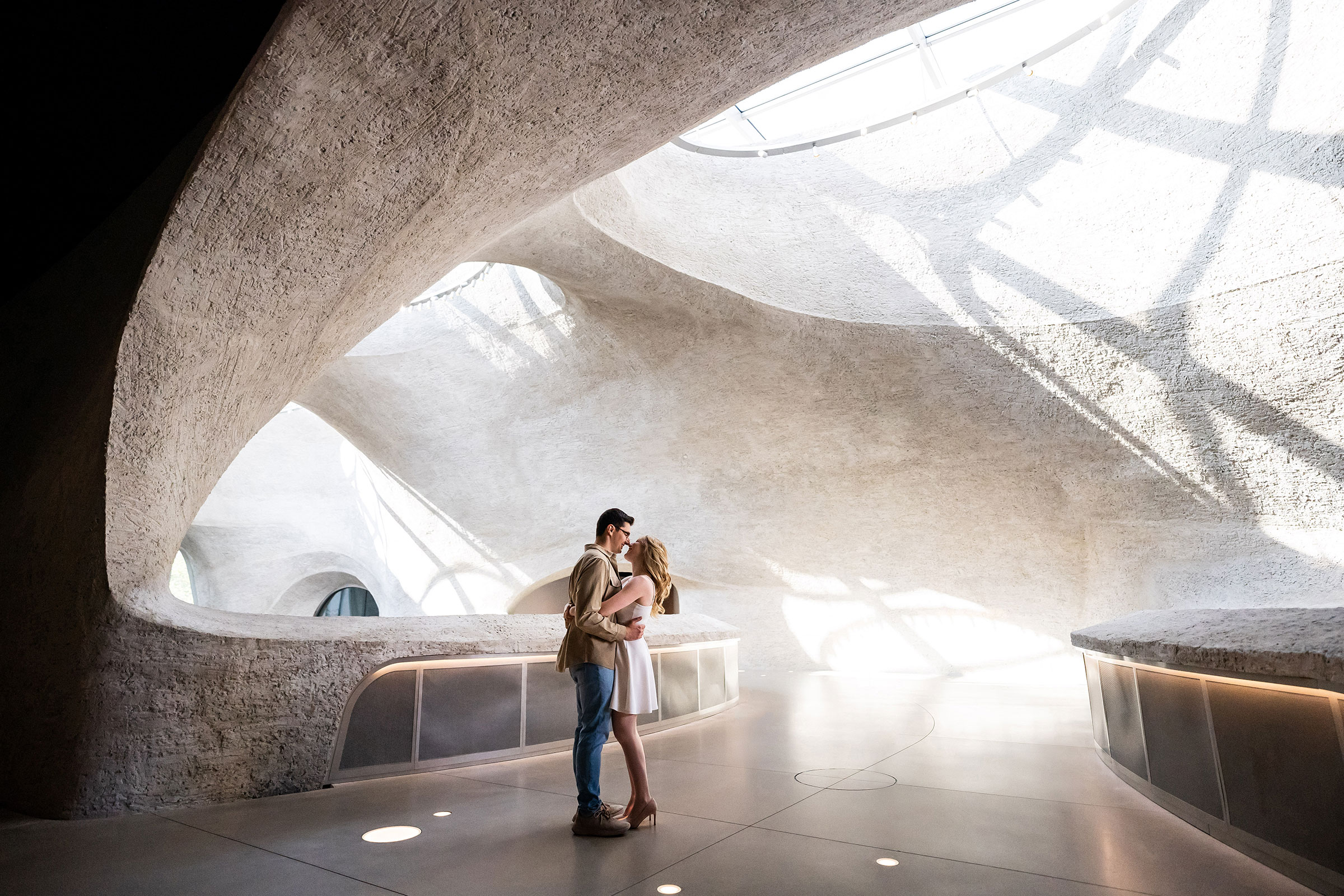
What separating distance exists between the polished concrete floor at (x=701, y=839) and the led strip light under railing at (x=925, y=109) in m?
9.03

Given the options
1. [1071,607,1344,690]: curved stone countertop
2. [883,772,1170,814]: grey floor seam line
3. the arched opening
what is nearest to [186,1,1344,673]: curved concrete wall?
[1071,607,1344,690]: curved stone countertop

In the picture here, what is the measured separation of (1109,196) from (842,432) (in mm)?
5481

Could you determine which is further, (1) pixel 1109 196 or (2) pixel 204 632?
(1) pixel 1109 196

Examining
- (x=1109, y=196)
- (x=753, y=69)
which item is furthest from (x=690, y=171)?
(x=753, y=69)

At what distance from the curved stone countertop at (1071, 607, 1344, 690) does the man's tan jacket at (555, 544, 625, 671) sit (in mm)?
2770

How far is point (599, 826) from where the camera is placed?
3.57 meters

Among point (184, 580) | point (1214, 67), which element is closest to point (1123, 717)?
point (1214, 67)

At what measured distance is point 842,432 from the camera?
13.5 meters

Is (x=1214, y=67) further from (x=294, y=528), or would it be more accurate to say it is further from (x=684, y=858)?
(x=294, y=528)

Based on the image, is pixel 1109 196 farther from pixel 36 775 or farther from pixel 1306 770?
pixel 36 775

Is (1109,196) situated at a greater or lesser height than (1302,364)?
greater

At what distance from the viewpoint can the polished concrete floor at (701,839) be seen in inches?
118

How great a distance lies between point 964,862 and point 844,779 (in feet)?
5.63

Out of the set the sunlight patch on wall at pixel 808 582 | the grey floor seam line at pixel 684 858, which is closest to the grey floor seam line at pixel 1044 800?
the grey floor seam line at pixel 684 858
